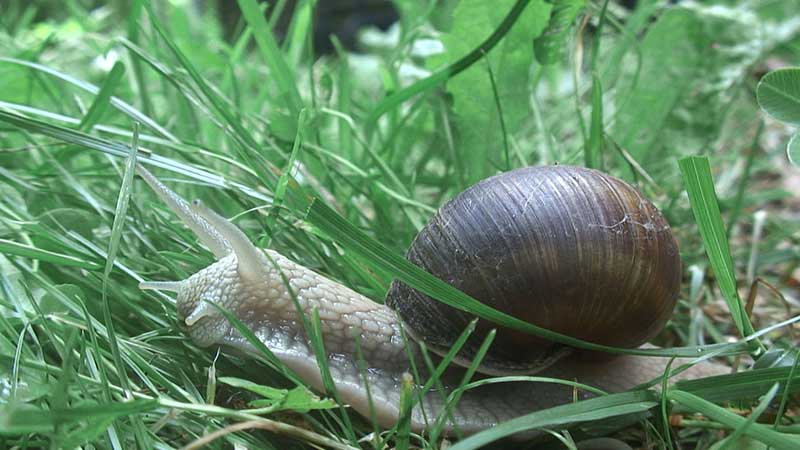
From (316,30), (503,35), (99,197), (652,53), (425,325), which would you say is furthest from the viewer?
(316,30)

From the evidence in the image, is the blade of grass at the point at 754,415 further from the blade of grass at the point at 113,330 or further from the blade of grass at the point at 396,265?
the blade of grass at the point at 113,330

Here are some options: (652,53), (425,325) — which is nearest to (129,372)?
(425,325)

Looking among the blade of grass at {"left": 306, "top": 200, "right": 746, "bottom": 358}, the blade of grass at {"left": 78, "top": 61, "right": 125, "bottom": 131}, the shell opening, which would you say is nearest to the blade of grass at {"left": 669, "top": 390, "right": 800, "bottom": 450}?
the blade of grass at {"left": 306, "top": 200, "right": 746, "bottom": 358}

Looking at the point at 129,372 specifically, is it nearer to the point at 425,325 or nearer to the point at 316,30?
the point at 425,325

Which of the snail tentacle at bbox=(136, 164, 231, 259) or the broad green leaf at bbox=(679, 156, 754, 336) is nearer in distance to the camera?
the broad green leaf at bbox=(679, 156, 754, 336)

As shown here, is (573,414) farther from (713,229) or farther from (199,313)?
(199,313)

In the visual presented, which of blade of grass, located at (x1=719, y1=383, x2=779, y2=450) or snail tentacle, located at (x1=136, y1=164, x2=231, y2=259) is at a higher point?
snail tentacle, located at (x1=136, y1=164, x2=231, y2=259)

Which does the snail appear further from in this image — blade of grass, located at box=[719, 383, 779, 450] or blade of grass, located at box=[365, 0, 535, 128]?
blade of grass, located at box=[365, 0, 535, 128]

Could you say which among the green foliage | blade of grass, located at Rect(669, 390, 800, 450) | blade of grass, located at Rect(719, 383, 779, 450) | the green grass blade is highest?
the green foliage
